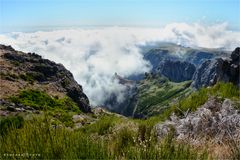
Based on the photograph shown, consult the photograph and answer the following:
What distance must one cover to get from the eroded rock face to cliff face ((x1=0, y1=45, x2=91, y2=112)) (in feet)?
242

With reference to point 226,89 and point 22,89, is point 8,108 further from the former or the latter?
point 226,89

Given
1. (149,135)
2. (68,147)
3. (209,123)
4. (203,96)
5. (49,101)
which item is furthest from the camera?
(49,101)

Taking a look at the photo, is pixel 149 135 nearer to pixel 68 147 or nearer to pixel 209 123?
pixel 209 123

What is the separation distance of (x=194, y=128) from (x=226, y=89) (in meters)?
3.32

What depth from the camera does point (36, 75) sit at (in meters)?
99.1

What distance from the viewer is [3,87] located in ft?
252

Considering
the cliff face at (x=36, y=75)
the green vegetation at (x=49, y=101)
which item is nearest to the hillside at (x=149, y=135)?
the green vegetation at (x=49, y=101)

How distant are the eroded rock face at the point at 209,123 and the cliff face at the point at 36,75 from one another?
242ft

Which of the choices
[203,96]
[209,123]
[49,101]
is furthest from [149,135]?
[49,101]

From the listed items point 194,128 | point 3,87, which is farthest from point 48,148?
point 3,87

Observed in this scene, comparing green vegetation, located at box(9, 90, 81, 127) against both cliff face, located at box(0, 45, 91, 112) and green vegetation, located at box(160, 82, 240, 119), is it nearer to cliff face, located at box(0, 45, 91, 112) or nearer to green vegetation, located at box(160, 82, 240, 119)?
cliff face, located at box(0, 45, 91, 112)

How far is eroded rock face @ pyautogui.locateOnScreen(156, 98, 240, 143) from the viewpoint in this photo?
32.1 feet

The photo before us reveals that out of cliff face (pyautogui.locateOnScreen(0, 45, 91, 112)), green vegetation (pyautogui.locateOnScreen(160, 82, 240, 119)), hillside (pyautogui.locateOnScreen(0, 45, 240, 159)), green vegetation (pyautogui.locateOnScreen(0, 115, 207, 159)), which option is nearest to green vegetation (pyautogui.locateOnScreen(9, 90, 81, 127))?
cliff face (pyautogui.locateOnScreen(0, 45, 91, 112))

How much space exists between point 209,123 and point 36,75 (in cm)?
9160
